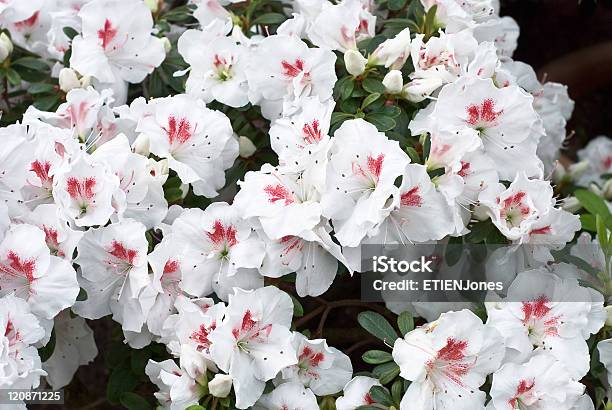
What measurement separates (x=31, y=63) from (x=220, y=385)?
2.92 feet

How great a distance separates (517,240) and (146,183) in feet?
2.21

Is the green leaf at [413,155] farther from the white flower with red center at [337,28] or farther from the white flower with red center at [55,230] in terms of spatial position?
the white flower with red center at [55,230]

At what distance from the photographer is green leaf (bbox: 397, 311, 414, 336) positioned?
5.08 feet

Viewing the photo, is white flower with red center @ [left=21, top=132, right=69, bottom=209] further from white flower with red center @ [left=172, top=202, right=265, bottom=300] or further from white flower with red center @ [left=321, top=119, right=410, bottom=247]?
white flower with red center @ [left=321, top=119, right=410, bottom=247]

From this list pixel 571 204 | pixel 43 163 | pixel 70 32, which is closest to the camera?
pixel 43 163

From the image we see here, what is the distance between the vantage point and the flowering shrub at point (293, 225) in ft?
4.84

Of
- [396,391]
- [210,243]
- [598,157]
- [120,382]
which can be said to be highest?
[210,243]

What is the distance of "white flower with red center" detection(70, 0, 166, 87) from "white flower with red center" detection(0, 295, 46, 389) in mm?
559

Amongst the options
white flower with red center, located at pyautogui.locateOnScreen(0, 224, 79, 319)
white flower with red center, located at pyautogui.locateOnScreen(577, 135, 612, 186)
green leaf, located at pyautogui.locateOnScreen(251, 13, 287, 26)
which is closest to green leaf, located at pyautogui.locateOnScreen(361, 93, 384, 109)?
green leaf, located at pyautogui.locateOnScreen(251, 13, 287, 26)

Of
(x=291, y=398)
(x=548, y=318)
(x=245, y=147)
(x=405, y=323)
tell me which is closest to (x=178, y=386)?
(x=291, y=398)

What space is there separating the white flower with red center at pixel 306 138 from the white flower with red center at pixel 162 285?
0.25m

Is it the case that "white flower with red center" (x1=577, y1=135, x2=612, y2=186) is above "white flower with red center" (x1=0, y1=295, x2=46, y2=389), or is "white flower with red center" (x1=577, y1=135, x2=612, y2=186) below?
below

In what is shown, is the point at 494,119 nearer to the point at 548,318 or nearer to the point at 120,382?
the point at 548,318

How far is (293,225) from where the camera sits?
1.47 m
